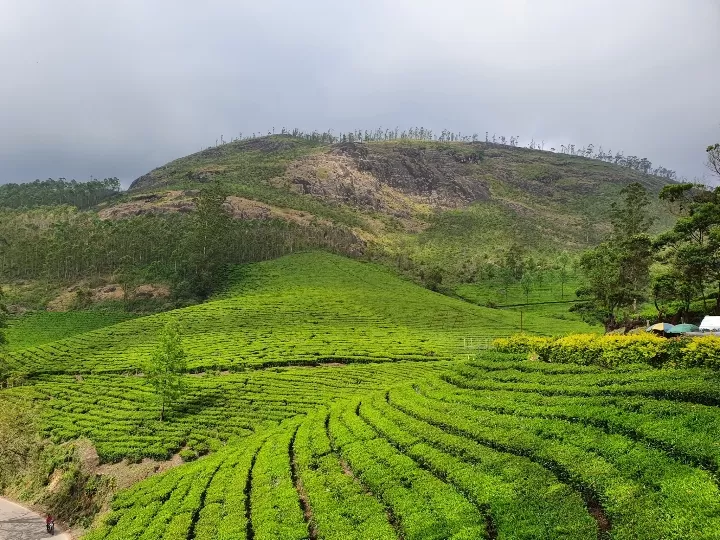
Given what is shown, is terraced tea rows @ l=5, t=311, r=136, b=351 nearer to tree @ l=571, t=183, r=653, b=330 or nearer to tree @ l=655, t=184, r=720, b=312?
tree @ l=571, t=183, r=653, b=330

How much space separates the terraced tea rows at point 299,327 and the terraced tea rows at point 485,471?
30.0 m

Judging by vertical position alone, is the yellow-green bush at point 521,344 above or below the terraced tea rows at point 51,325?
above

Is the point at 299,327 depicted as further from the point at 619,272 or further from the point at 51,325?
the point at 51,325

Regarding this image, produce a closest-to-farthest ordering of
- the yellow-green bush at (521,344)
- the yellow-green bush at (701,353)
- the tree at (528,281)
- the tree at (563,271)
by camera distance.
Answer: the yellow-green bush at (701,353) < the yellow-green bush at (521,344) < the tree at (563,271) < the tree at (528,281)

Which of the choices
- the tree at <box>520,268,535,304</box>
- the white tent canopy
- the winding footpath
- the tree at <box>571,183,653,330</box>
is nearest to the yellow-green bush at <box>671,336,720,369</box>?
the white tent canopy

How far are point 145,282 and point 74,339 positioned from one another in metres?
41.8

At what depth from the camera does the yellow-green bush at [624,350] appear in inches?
869

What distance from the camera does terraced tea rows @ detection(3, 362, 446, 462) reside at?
36469 mm

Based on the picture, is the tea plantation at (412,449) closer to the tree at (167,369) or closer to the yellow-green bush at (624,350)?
the yellow-green bush at (624,350)

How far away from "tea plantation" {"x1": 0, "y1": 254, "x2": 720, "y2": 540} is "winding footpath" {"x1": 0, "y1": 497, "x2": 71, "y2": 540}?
5299mm

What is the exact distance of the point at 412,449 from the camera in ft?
72.3

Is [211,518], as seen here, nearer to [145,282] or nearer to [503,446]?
[503,446]

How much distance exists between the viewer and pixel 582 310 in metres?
74.1

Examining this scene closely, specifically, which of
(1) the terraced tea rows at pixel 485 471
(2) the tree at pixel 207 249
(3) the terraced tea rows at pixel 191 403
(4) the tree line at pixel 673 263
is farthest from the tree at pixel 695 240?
(2) the tree at pixel 207 249
